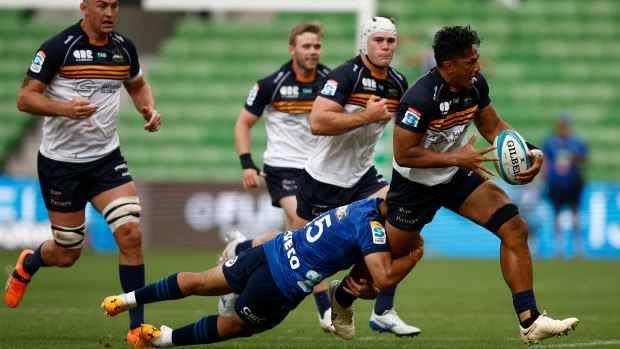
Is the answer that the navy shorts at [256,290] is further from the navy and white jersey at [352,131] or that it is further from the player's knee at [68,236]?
the player's knee at [68,236]

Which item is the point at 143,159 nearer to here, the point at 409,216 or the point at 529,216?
the point at 529,216

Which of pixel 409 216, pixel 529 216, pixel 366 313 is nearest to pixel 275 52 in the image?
pixel 529 216

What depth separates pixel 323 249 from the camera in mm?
5938

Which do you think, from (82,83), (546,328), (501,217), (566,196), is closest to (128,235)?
(82,83)

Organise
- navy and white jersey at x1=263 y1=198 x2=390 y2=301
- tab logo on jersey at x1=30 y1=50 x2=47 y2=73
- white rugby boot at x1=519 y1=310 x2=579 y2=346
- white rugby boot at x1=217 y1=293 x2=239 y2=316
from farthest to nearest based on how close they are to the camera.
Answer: white rugby boot at x1=217 y1=293 x2=239 y2=316 < tab logo on jersey at x1=30 y1=50 x2=47 y2=73 < navy and white jersey at x1=263 y1=198 x2=390 y2=301 < white rugby boot at x1=519 y1=310 x2=579 y2=346

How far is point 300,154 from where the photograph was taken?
8.52m

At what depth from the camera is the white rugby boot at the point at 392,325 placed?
295 inches

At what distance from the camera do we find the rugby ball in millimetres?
6078

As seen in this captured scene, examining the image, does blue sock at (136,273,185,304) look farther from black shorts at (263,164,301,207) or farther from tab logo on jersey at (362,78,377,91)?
black shorts at (263,164,301,207)

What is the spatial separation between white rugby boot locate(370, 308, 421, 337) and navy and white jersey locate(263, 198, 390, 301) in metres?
1.69

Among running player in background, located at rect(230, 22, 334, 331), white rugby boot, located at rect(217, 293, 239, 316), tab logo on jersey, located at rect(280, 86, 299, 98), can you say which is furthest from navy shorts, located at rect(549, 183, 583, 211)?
white rugby boot, located at rect(217, 293, 239, 316)

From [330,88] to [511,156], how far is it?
1.73 m

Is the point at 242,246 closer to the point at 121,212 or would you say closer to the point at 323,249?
the point at 121,212

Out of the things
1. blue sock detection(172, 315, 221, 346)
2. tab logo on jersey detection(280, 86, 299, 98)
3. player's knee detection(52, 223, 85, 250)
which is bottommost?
blue sock detection(172, 315, 221, 346)
